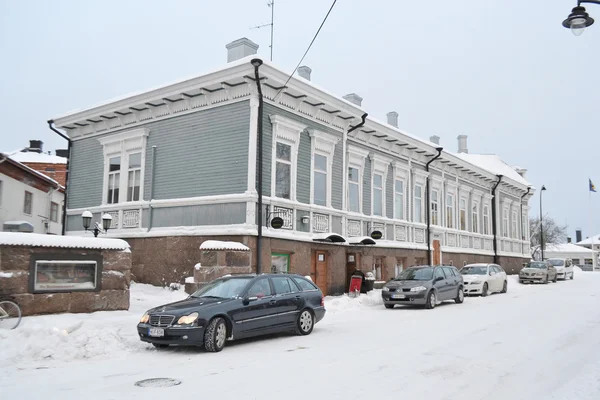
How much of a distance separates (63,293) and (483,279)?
59.1ft

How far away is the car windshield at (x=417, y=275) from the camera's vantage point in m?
19.4

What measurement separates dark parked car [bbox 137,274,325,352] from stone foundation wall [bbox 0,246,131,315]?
3431mm

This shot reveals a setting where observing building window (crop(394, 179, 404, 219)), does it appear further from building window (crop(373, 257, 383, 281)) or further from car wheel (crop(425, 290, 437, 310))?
car wheel (crop(425, 290, 437, 310))

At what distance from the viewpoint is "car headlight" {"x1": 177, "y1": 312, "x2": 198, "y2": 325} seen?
9789 mm

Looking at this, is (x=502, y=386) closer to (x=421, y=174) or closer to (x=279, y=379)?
(x=279, y=379)

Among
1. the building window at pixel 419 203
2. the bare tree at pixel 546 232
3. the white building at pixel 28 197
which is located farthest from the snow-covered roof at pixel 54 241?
the bare tree at pixel 546 232

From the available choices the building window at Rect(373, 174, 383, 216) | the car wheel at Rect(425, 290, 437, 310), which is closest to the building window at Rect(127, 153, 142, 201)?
the building window at Rect(373, 174, 383, 216)

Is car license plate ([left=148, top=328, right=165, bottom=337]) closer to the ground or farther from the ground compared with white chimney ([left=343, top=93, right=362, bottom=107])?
closer to the ground

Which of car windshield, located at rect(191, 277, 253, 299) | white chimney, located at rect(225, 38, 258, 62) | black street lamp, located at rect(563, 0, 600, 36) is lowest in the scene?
car windshield, located at rect(191, 277, 253, 299)

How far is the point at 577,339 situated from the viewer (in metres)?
11.5

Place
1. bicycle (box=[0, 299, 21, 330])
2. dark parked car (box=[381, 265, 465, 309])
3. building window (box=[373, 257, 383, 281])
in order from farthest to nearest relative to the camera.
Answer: building window (box=[373, 257, 383, 281])
dark parked car (box=[381, 265, 465, 309])
bicycle (box=[0, 299, 21, 330])

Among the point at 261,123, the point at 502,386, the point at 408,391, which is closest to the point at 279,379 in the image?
the point at 408,391

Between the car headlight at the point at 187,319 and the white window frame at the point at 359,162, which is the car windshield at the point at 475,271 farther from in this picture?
the car headlight at the point at 187,319

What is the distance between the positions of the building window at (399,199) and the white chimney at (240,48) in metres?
10.6
